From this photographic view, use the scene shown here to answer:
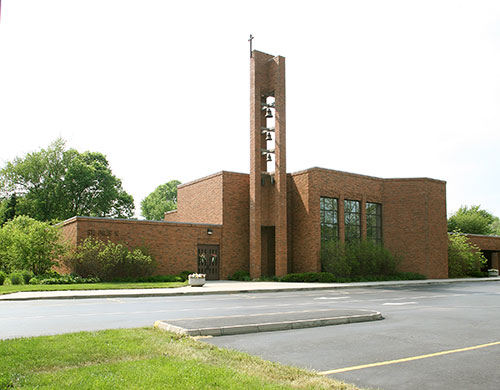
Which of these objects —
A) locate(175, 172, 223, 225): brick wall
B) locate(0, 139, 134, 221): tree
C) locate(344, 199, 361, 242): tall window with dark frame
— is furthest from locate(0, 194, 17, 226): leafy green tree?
locate(344, 199, 361, 242): tall window with dark frame

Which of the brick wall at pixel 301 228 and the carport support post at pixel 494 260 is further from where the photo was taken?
the carport support post at pixel 494 260

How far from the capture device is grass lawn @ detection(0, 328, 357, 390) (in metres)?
5.49

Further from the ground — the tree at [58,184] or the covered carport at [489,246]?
the tree at [58,184]

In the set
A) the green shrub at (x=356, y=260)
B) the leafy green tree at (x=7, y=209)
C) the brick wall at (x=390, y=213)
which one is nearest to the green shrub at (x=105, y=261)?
the brick wall at (x=390, y=213)

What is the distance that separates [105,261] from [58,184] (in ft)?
94.4

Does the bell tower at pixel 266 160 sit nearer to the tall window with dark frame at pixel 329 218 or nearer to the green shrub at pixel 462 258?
the tall window with dark frame at pixel 329 218

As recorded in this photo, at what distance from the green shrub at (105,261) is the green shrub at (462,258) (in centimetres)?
2494

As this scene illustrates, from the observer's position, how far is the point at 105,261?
92.9 feet

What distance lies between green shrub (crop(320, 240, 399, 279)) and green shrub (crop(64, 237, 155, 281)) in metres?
12.1

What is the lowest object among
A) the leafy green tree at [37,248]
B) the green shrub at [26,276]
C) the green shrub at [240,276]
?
the green shrub at [240,276]

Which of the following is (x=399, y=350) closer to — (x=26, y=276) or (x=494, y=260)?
(x=26, y=276)

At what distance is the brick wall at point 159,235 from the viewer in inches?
1148

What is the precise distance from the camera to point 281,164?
108ft

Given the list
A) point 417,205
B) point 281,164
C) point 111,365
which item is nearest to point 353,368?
point 111,365
